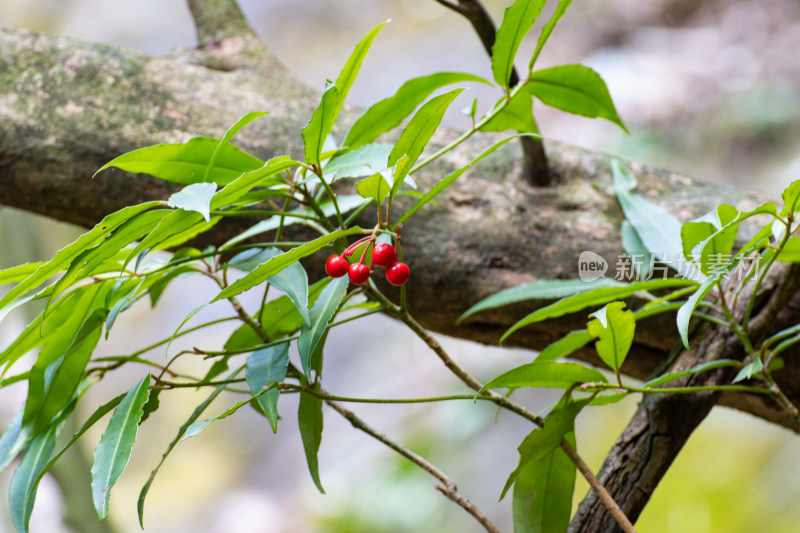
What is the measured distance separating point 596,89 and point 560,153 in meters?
0.36

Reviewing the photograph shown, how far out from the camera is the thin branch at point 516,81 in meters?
0.74

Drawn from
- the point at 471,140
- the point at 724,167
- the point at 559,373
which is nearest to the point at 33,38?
the point at 471,140

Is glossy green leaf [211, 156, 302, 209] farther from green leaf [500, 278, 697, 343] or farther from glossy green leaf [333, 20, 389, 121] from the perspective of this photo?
green leaf [500, 278, 697, 343]

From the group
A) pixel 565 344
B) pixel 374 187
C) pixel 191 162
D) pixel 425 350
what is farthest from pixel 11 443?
pixel 425 350

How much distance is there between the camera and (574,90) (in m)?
0.63

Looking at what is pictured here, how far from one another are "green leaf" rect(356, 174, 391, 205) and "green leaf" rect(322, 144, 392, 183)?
0.05ft

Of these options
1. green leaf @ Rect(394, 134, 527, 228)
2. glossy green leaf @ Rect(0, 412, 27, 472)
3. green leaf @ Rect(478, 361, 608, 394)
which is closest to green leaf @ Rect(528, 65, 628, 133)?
green leaf @ Rect(394, 134, 527, 228)

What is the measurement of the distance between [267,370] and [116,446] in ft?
0.41

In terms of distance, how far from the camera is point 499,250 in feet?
2.93

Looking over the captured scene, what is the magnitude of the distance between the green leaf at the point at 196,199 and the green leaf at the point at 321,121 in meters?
0.07

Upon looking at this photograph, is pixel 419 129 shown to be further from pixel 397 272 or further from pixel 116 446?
pixel 116 446

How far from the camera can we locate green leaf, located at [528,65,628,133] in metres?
0.62

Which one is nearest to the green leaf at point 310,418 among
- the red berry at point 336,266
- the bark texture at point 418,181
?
the red berry at point 336,266

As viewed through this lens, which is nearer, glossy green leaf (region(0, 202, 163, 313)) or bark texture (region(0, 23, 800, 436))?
glossy green leaf (region(0, 202, 163, 313))
